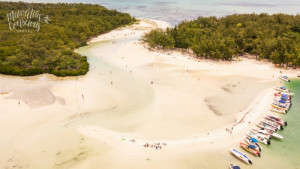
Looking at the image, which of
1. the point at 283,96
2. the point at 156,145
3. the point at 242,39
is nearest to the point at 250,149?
the point at 156,145

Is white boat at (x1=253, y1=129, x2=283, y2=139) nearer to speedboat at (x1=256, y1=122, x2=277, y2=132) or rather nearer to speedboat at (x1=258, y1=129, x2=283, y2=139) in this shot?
speedboat at (x1=258, y1=129, x2=283, y2=139)

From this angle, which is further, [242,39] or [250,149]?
[242,39]

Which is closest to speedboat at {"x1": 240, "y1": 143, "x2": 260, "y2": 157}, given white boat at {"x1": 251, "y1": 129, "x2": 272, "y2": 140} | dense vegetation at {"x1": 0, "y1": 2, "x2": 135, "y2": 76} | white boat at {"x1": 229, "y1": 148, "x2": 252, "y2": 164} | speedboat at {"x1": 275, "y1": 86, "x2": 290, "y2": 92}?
white boat at {"x1": 229, "y1": 148, "x2": 252, "y2": 164}

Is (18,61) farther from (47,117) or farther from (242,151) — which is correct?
(242,151)

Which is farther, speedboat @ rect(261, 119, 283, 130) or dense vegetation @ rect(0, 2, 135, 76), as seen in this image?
dense vegetation @ rect(0, 2, 135, 76)

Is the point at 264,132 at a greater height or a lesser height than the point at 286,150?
greater

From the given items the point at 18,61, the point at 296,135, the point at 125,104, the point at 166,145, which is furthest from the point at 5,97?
the point at 296,135

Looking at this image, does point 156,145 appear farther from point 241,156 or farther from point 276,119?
point 276,119
